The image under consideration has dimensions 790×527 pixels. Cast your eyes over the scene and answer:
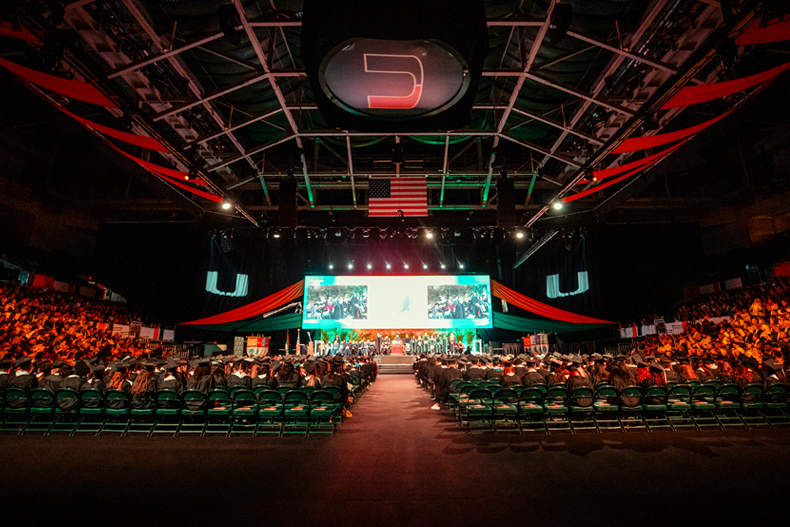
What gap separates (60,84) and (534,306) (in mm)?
→ 18324

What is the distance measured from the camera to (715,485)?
385 centimetres

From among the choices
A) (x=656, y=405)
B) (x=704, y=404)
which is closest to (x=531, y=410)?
(x=656, y=405)

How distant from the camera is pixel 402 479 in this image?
4.14 metres

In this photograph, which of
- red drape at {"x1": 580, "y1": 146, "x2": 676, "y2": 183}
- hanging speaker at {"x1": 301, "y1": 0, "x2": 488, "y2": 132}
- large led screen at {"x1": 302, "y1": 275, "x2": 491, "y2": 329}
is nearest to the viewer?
hanging speaker at {"x1": 301, "y1": 0, "x2": 488, "y2": 132}

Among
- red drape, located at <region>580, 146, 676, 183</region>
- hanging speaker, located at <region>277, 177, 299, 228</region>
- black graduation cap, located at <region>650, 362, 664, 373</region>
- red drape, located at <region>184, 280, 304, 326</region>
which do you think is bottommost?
black graduation cap, located at <region>650, 362, 664, 373</region>

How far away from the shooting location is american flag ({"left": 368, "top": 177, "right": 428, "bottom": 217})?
11625mm

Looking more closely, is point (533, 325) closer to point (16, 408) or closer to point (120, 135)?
point (120, 135)

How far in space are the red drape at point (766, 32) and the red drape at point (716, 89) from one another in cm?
51

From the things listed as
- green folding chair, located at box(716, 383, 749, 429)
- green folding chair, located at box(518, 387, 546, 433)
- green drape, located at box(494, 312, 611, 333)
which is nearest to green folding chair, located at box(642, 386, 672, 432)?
green folding chair, located at box(716, 383, 749, 429)

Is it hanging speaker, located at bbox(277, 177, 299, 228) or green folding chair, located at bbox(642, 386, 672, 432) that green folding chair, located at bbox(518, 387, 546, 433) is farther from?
hanging speaker, located at bbox(277, 177, 299, 228)

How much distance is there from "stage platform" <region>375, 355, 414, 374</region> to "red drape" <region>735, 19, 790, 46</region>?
16.7 metres

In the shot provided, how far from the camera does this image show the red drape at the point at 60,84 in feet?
17.3

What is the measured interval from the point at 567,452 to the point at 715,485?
63.5 inches

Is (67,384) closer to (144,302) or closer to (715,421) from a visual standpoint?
(715,421)
